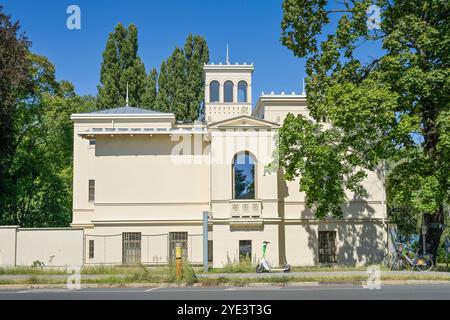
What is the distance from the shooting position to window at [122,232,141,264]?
34.0m

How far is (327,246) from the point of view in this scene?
34438 mm

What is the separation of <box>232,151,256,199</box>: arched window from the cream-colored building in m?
0.06

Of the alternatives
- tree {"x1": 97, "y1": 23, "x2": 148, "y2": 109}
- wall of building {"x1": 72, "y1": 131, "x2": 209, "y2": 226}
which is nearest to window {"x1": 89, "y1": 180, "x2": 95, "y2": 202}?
wall of building {"x1": 72, "y1": 131, "x2": 209, "y2": 226}

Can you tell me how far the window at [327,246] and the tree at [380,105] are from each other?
5.04 m

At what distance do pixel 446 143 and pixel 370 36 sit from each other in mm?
7066

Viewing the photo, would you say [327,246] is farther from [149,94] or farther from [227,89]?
[149,94]

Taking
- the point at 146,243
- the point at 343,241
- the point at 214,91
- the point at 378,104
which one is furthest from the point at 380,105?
the point at 214,91

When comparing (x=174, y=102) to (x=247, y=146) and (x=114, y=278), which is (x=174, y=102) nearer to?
(x=247, y=146)

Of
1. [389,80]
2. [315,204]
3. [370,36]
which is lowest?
[315,204]

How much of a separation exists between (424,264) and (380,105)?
294 inches

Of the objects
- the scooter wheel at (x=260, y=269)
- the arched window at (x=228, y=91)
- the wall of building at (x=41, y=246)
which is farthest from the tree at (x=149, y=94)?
the scooter wheel at (x=260, y=269)

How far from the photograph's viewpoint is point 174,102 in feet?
188

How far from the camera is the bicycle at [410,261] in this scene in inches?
1040
